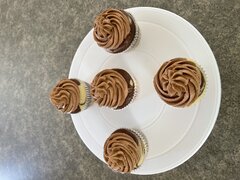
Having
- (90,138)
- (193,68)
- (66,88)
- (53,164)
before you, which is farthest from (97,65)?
(53,164)

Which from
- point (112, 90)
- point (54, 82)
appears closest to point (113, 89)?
point (112, 90)

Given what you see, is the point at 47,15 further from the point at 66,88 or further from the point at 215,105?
the point at 215,105

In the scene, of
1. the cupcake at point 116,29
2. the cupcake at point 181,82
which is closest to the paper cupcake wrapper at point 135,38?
the cupcake at point 116,29

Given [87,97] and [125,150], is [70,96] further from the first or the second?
[125,150]

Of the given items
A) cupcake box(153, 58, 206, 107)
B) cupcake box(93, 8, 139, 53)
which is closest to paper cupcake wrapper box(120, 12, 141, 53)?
cupcake box(93, 8, 139, 53)

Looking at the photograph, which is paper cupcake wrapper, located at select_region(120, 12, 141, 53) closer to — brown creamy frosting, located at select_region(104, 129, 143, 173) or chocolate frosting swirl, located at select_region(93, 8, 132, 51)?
chocolate frosting swirl, located at select_region(93, 8, 132, 51)
